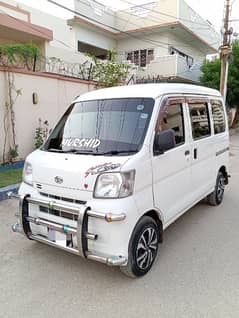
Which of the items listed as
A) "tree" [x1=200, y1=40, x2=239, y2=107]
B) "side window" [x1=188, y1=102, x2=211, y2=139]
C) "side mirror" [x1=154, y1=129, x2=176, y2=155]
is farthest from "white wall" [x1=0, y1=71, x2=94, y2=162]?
"tree" [x1=200, y1=40, x2=239, y2=107]

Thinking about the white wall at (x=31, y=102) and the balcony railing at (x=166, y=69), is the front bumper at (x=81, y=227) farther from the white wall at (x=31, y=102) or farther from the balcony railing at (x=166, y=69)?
the balcony railing at (x=166, y=69)

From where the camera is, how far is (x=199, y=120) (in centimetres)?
407

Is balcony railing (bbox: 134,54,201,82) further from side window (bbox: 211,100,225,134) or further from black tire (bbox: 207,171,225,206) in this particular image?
black tire (bbox: 207,171,225,206)

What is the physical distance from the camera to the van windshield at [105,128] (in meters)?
2.94

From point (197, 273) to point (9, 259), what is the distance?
2.17 meters

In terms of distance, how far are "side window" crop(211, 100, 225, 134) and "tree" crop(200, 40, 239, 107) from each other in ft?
38.0

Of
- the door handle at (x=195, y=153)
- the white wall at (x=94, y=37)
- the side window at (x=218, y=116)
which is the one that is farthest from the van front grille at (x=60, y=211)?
the white wall at (x=94, y=37)

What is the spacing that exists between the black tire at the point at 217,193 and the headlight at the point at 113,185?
9.21ft

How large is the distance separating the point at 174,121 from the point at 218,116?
1.82 m

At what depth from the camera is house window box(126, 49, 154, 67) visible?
58.7 ft

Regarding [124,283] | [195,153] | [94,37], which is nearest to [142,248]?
[124,283]

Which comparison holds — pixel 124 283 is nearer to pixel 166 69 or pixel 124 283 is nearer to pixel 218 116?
pixel 218 116

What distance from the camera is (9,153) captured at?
7008mm

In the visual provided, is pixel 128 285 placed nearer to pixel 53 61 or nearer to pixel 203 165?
pixel 203 165
